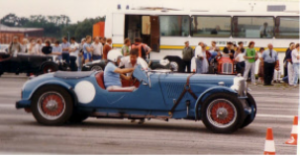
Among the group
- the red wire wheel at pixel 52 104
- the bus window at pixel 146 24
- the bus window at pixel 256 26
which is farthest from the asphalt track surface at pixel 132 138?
the bus window at pixel 146 24

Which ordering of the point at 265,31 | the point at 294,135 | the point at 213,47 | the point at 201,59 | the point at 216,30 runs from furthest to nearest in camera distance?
the point at 216,30 < the point at 265,31 < the point at 213,47 < the point at 201,59 < the point at 294,135

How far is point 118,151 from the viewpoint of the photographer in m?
8.09

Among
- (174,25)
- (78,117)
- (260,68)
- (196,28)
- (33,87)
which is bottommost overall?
(78,117)

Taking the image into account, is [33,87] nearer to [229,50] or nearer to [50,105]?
[50,105]

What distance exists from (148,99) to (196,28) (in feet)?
43.9

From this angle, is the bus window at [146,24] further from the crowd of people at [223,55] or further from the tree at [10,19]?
the tree at [10,19]

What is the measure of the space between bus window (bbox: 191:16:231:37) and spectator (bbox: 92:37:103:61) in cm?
401

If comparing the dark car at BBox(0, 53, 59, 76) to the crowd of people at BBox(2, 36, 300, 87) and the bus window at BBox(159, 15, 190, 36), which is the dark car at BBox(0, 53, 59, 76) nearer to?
the crowd of people at BBox(2, 36, 300, 87)

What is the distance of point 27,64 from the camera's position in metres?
20.0

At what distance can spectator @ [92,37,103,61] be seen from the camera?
19.4 metres

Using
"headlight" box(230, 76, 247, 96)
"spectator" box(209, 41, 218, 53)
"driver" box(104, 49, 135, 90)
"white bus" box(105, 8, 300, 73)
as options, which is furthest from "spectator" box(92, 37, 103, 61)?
"headlight" box(230, 76, 247, 96)

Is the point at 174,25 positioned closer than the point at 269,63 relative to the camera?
No

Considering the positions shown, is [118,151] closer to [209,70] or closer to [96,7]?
[96,7]

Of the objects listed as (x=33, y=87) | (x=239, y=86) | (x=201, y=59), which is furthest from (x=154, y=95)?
(x=201, y=59)
